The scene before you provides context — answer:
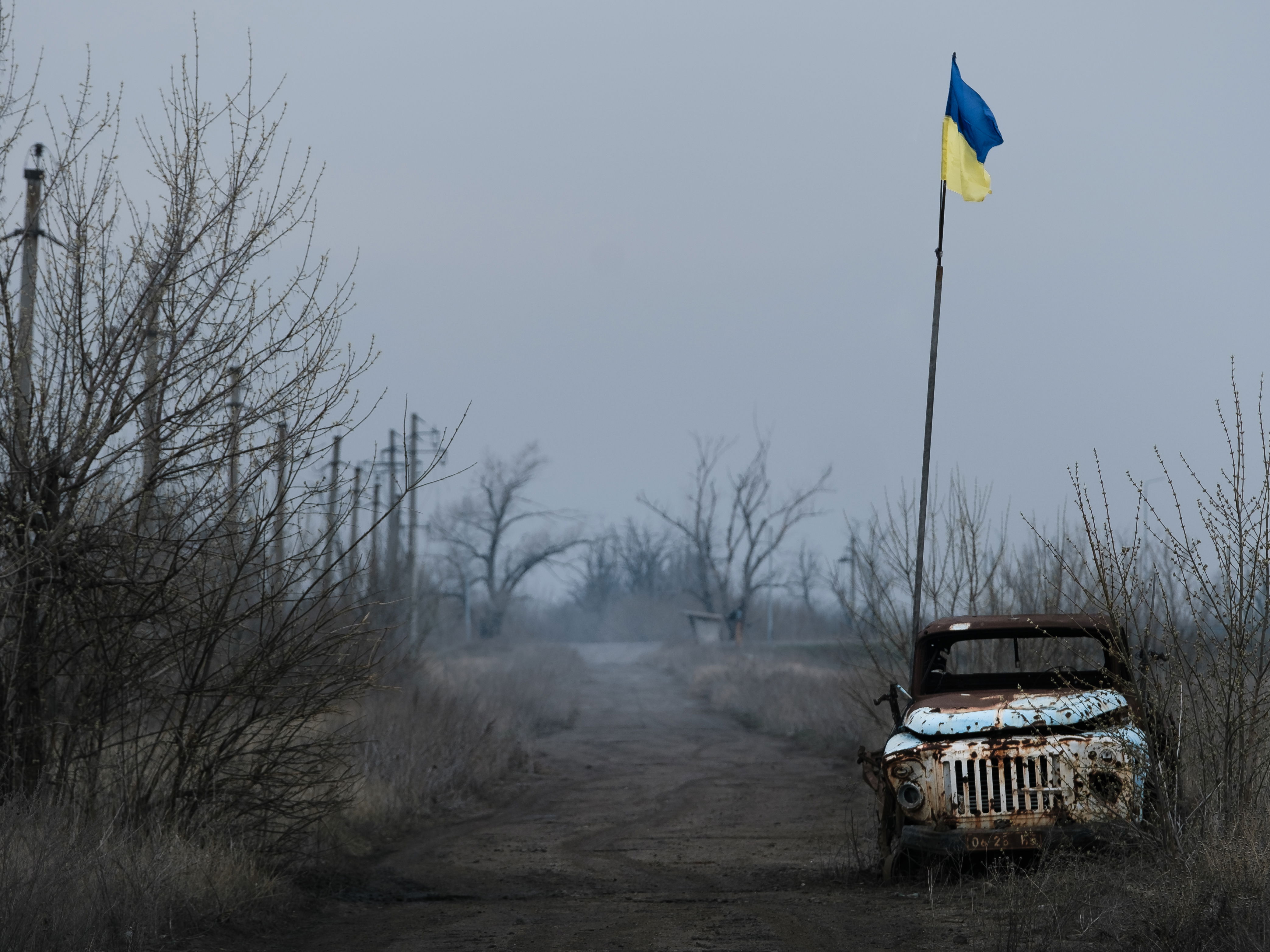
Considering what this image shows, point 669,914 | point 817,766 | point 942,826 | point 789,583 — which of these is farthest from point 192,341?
point 789,583

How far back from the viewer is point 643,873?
10.4 meters

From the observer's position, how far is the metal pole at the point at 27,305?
8469 mm

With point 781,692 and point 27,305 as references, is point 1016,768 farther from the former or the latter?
point 781,692

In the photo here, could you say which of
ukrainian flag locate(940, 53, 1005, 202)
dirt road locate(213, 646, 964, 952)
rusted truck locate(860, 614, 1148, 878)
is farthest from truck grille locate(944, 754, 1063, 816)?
ukrainian flag locate(940, 53, 1005, 202)

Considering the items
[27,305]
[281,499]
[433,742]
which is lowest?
[433,742]

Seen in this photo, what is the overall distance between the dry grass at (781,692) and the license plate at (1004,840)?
32.2ft

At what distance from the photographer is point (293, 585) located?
916cm

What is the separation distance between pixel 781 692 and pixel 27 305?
21288 mm

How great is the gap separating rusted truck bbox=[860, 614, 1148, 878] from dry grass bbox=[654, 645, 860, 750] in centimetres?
914

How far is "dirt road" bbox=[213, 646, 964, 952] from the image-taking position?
285 inches

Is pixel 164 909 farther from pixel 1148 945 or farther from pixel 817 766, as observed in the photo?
pixel 817 766

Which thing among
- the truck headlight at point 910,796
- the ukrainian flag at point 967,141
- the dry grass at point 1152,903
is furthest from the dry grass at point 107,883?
the ukrainian flag at point 967,141

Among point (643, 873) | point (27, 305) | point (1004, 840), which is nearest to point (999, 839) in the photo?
point (1004, 840)

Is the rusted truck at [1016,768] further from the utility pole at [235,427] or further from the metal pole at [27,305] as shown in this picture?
the metal pole at [27,305]
